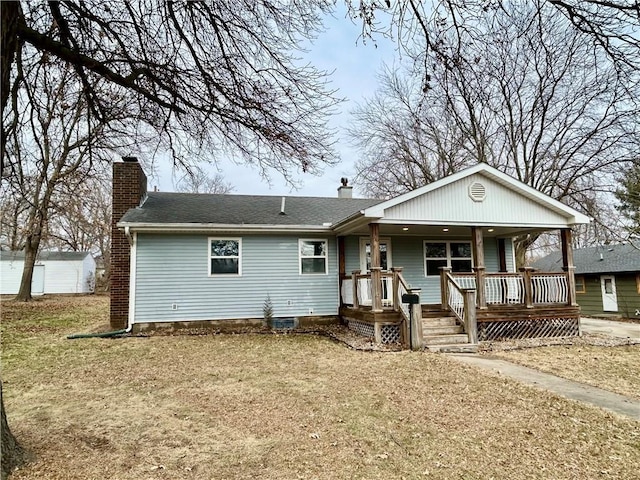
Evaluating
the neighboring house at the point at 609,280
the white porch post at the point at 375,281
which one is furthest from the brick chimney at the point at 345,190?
the neighboring house at the point at 609,280

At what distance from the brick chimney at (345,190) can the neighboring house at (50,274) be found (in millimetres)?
24375

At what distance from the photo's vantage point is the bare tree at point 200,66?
517cm

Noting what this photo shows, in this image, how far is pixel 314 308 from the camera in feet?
40.7

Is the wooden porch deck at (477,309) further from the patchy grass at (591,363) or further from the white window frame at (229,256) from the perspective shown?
the white window frame at (229,256)

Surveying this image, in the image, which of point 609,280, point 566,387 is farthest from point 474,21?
point 609,280

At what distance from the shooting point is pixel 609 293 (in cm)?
1933

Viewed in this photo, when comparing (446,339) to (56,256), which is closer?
(446,339)

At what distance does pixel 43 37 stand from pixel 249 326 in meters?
8.75

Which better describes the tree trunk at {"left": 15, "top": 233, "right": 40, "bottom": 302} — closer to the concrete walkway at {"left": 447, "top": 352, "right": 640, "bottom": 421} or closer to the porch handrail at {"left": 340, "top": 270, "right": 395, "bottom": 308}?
the porch handrail at {"left": 340, "top": 270, "right": 395, "bottom": 308}

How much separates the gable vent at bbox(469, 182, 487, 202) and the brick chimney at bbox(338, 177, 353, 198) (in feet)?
21.9

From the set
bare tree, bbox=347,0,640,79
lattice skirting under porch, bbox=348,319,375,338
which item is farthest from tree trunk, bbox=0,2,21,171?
lattice skirting under porch, bbox=348,319,375,338

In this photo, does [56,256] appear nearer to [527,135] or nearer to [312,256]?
[312,256]

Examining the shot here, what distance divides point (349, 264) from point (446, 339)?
4.21 m

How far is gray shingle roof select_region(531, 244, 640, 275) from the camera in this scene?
17.9 m
